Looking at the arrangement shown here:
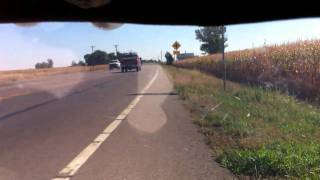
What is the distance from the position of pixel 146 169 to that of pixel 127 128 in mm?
4854

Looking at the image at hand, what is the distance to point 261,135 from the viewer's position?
11.6 m

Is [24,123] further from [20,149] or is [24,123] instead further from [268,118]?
[268,118]

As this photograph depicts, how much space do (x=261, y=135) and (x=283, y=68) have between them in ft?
60.7

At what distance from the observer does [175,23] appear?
8.13 feet

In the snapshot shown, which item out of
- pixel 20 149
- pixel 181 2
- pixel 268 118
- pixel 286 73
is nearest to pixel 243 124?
pixel 268 118

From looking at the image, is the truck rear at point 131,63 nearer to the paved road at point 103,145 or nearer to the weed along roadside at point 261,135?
the weed along roadside at point 261,135

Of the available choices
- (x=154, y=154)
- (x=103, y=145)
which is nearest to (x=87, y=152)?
(x=103, y=145)

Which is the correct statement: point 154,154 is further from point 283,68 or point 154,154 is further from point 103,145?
point 283,68

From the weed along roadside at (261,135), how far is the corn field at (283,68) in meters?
4.99

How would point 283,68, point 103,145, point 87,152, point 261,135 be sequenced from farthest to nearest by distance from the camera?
point 283,68 → point 261,135 → point 103,145 → point 87,152

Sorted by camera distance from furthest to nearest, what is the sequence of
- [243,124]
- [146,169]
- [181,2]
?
[243,124] → [146,169] → [181,2]

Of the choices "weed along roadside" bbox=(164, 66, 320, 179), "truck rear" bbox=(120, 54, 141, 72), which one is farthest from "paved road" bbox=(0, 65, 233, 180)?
"truck rear" bbox=(120, 54, 141, 72)

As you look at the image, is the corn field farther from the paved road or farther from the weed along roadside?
the paved road

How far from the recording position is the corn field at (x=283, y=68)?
25.4m
